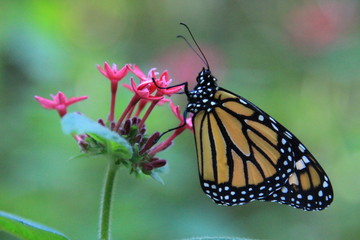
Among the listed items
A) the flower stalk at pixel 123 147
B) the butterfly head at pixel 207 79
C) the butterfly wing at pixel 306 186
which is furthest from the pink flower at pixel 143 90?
the butterfly wing at pixel 306 186

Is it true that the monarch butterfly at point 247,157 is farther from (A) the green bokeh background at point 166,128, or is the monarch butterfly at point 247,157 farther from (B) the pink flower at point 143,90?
(A) the green bokeh background at point 166,128

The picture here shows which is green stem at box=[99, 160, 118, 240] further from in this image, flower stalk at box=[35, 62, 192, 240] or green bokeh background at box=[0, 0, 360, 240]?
green bokeh background at box=[0, 0, 360, 240]

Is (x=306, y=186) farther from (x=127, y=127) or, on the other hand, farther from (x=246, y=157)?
(x=127, y=127)

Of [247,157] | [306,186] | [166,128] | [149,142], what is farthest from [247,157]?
[166,128]

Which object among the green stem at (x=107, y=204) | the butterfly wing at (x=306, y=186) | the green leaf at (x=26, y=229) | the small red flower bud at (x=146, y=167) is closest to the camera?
the green leaf at (x=26, y=229)

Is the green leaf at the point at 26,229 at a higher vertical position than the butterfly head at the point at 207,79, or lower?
lower

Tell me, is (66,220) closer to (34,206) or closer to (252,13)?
(34,206)
